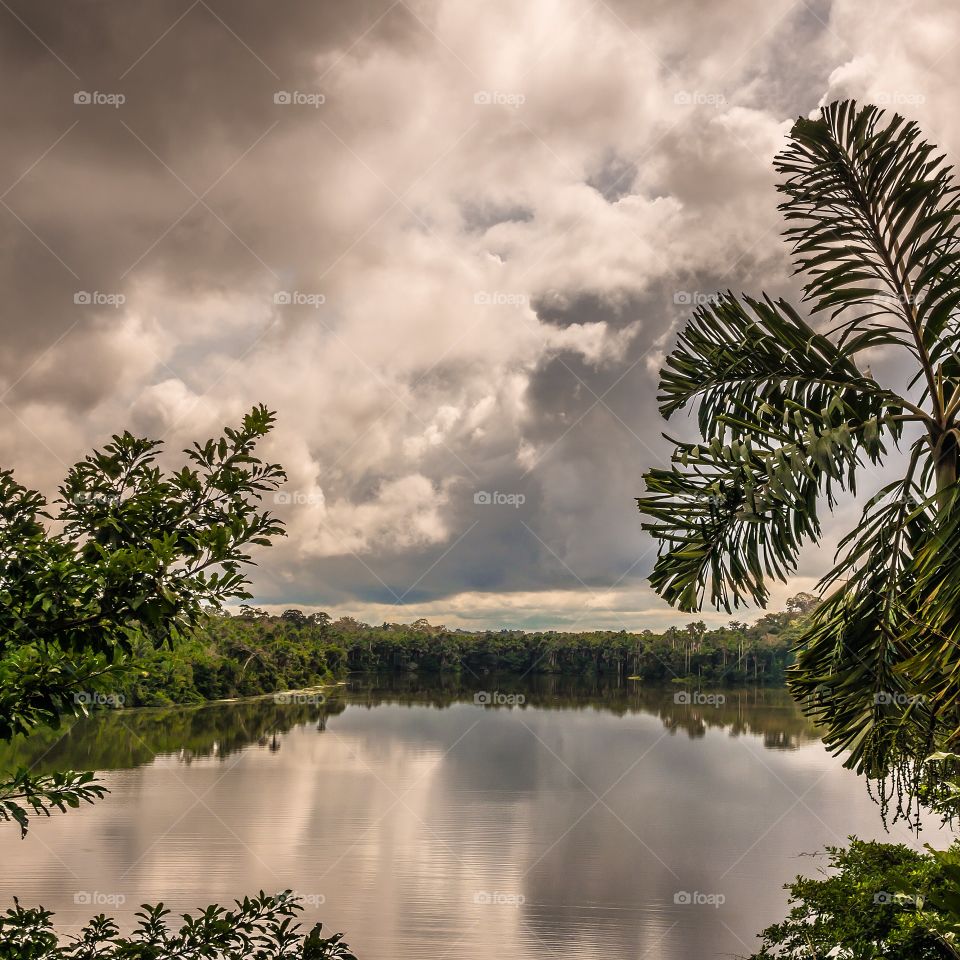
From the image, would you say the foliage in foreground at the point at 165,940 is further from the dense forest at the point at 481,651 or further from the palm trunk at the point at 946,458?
A: the dense forest at the point at 481,651

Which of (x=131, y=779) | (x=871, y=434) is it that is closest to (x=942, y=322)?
(x=871, y=434)

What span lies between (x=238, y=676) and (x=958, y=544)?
36579 millimetres

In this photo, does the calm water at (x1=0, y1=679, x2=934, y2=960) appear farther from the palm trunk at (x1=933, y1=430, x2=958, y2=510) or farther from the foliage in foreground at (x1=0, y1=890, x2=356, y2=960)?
the palm trunk at (x1=933, y1=430, x2=958, y2=510)

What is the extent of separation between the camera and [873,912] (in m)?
3.74

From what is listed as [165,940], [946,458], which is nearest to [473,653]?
[946,458]

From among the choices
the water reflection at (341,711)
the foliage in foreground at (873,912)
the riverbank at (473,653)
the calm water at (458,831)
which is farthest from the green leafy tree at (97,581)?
the riverbank at (473,653)

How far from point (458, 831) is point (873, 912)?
13039 mm

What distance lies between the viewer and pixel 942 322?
3229mm

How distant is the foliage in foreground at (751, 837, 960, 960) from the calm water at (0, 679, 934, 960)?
20.4 ft

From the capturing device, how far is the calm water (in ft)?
35.0

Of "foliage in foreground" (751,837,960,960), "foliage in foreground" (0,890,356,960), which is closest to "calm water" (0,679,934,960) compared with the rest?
"foliage in foreground" (751,837,960,960)

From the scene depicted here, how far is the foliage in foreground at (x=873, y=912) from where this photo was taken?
3.10 m

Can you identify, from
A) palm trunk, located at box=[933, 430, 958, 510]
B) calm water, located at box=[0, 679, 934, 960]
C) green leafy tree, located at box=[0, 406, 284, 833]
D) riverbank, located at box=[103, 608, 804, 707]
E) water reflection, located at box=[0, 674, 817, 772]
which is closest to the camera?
green leafy tree, located at box=[0, 406, 284, 833]

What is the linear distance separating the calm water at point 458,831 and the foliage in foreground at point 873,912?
6.23 meters
